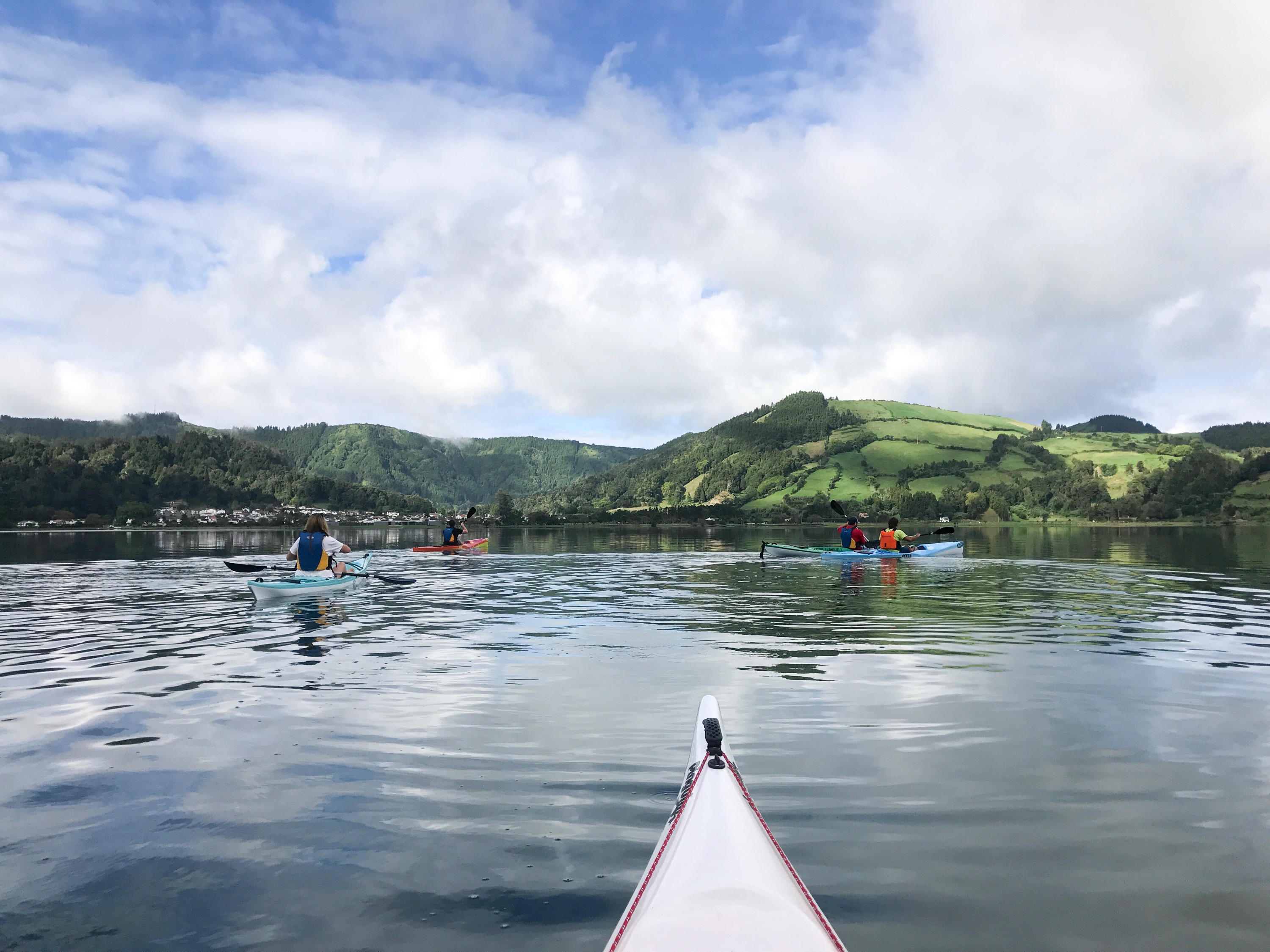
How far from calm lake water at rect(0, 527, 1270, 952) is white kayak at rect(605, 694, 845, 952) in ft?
3.24

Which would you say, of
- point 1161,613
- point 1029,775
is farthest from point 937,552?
point 1029,775

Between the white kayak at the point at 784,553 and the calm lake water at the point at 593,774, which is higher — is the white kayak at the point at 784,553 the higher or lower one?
the higher one

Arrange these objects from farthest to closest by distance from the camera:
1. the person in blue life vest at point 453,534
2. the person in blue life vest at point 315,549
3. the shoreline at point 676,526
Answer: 1. the shoreline at point 676,526
2. the person in blue life vest at point 453,534
3. the person in blue life vest at point 315,549

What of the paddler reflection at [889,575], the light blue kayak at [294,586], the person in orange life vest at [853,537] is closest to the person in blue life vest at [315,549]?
the light blue kayak at [294,586]

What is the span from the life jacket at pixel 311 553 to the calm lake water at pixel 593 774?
13.0 ft

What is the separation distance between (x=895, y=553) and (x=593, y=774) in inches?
1409

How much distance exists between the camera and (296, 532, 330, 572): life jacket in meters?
26.2

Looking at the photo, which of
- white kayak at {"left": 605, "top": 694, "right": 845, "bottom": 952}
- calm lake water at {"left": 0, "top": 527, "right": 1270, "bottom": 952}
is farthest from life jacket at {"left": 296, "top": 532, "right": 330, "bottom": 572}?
white kayak at {"left": 605, "top": 694, "right": 845, "bottom": 952}

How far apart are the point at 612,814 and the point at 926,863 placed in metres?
2.95

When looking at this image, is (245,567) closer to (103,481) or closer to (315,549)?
(315,549)

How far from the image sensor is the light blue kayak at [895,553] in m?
41.7

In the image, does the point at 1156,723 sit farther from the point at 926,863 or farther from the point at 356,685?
the point at 356,685

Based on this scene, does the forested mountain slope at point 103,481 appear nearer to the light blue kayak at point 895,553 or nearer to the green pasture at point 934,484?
the light blue kayak at point 895,553

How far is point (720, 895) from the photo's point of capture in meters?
4.66
